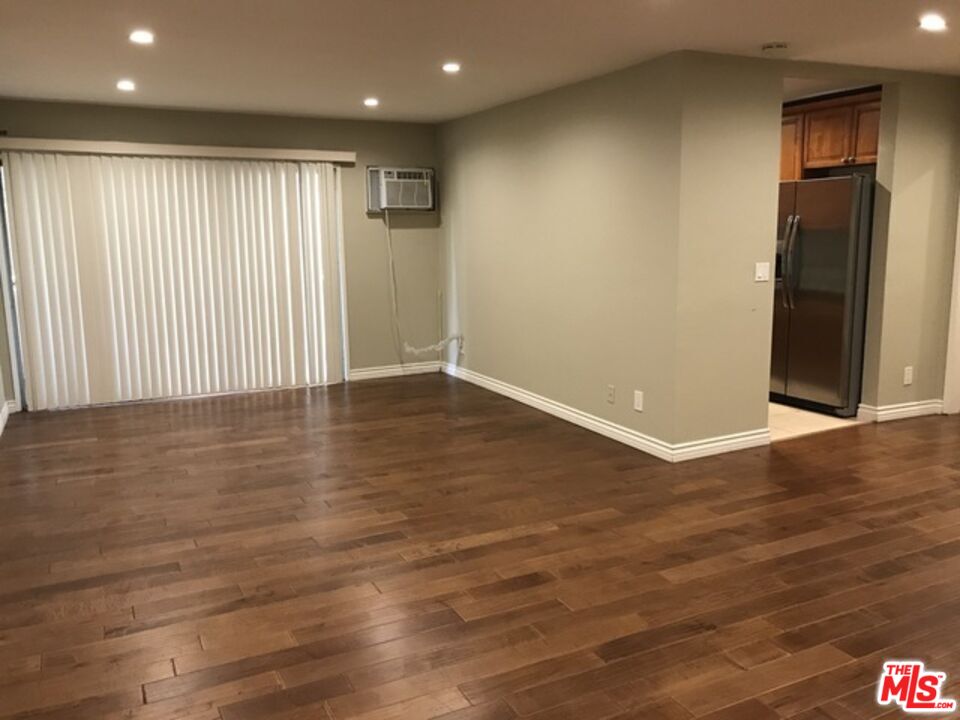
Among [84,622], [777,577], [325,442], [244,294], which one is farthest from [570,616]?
[244,294]

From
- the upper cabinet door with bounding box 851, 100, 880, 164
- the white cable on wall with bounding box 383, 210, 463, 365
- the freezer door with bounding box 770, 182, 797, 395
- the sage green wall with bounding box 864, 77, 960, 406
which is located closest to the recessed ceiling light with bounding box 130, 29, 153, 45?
the white cable on wall with bounding box 383, 210, 463, 365

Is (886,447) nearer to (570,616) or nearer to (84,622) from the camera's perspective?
(570,616)

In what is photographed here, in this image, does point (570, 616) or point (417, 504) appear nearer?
point (570, 616)

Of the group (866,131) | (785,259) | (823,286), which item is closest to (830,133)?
(866,131)

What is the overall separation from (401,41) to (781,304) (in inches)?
134

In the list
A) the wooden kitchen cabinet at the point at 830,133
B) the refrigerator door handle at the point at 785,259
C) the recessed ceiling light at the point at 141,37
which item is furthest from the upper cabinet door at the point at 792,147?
the recessed ceiling light at the point at 141,37

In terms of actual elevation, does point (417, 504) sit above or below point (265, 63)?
below

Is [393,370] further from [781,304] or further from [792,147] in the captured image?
[792,147]

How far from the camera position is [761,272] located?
4699 mm

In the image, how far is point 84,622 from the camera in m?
2.76

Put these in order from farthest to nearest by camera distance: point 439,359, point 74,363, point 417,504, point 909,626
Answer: point 439,359
point 74,363
point 417,504
point 909,626

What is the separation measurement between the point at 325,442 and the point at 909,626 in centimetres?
348

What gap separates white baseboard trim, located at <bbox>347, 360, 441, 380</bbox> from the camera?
23.5 ft

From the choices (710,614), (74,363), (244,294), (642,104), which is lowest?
(710,614)
